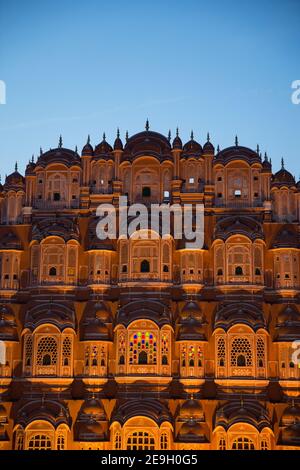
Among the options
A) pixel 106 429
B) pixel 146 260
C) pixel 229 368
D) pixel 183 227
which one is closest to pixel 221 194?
pixel 183 227

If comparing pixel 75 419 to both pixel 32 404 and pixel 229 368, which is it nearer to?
pixel 32 404

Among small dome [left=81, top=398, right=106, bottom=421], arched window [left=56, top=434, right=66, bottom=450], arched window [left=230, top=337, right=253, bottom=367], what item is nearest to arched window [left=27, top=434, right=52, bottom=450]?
arched window [left=56, top=434, right=66, bottom=450]

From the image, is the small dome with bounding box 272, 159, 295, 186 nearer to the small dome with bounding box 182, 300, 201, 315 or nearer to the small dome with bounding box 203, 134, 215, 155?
the small dome with bounding box 203, 134, 215, 155

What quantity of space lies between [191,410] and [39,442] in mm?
6307

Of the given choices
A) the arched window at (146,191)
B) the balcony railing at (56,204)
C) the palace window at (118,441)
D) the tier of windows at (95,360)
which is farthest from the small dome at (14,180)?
the palace window at (118,441)

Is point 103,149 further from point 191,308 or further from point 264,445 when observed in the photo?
point 264,445

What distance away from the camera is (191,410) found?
3058 cm

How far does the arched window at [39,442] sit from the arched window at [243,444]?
24.4 feet

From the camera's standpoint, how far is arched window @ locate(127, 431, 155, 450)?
100 ft

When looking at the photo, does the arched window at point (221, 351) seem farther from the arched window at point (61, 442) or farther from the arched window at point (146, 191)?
the arched window at point (146, 191)

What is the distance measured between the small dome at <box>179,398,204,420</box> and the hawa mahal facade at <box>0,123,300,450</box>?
1.7 inches

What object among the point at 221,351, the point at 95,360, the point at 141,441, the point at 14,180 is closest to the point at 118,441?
the point at 141,441

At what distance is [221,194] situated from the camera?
3397 centimetres

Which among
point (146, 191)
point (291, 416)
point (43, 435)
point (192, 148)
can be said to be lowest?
point (43, 435)
